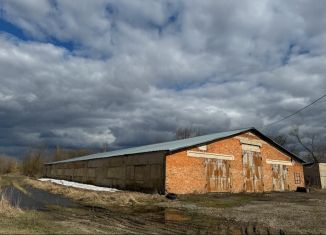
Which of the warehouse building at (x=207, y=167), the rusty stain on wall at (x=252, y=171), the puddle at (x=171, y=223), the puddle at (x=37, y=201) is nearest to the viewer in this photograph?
the puddle at (x=171, y=223)

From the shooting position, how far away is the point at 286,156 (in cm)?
3053

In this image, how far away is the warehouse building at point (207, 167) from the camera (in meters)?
22.2

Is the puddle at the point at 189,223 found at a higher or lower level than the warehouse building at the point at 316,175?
lower

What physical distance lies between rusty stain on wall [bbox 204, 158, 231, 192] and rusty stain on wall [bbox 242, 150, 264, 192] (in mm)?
2076

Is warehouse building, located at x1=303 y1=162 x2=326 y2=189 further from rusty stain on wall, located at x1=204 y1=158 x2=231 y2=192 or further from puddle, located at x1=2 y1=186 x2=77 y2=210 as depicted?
puddle, located at x1=2 y1=186 x2=77 y2=210

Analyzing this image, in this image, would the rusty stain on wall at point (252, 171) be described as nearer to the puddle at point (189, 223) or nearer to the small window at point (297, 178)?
the small window at point (297, 178)

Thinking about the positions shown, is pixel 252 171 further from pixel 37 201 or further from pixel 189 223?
pixel 189 223

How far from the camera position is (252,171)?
27031 millimetres

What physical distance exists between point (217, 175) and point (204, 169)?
1416mm

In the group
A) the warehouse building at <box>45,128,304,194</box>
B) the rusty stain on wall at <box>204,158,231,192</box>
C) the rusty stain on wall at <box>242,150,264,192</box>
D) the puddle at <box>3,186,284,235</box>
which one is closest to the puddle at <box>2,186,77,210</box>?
the puddle at <box>3,186,284,235</box>

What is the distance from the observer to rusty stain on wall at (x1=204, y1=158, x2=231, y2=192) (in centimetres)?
2384

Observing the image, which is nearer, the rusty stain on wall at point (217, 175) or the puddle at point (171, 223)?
the puddle at point (171, 223)

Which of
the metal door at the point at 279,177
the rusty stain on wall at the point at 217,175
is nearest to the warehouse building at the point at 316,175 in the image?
the metal door at the point at 279,177

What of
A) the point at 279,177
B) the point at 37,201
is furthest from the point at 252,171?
the point at 37,201
